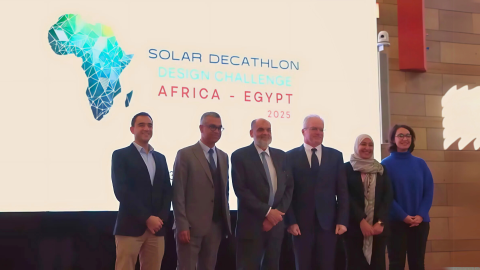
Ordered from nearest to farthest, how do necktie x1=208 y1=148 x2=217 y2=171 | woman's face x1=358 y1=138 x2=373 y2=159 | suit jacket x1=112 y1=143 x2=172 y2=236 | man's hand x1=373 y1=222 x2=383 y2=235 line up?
1. suit jacket x1=112 y1=143 x2=172 y2=236
2. necktie x1=208 y1=148 x2=217 y2=171
3. man's hand x1=373 y1=222 x2=383 y2=235
4. woman's face x1=358 y1=138 x2=373 y2=159

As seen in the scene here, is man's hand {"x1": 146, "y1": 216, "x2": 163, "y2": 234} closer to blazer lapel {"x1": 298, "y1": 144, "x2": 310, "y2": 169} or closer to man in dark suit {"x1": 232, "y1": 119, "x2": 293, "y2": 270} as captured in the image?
man in dark suit {"x1": 232, "y1": 119, "x2": 293, "y2": 270}

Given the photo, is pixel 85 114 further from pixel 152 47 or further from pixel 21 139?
pixel 152 47

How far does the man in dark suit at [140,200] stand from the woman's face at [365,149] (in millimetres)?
1463

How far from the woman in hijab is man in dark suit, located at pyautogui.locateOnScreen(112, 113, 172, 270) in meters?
1.37

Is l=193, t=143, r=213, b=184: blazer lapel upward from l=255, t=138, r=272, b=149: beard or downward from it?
downward

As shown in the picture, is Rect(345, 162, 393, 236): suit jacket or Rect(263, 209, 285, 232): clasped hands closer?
Rect(263, 209, 285, 232): clasped hands

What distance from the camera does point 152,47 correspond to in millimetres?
4422

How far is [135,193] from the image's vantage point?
3359mm

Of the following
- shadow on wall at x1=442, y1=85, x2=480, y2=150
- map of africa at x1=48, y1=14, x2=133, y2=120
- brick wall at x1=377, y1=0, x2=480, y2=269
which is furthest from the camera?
shadow on wall at x1=442, y1=85, x2=480, y2=150

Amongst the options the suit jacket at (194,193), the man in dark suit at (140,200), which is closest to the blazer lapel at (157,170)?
the man in dark suit at (140,200)

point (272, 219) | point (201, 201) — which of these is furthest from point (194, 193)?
point (272, 219)

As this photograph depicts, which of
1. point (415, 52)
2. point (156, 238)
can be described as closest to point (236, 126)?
point (156, 238)

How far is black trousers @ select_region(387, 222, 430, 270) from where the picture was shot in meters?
3.90

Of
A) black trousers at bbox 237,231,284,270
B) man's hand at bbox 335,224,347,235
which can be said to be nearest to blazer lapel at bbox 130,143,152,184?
black trousers at bbox 237,231,284,270
